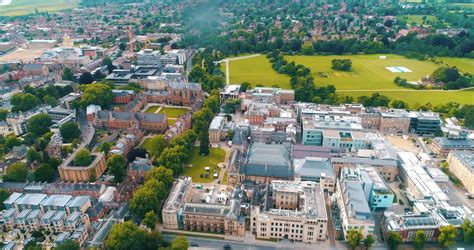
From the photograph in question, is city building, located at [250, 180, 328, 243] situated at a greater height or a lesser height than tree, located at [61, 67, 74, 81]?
lesser

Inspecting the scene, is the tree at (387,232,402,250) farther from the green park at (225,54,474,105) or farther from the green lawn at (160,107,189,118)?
the green park at (225,54,474,105)

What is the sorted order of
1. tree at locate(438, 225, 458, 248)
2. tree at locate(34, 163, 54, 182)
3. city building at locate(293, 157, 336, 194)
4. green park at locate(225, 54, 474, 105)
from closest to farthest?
tree at locate(438, 225, 458, 248)
city building at locate(293, 157, 336, 194)
tree at locate(34, 163, 54, 182)
green park at locate(225, 54, 474, 105)

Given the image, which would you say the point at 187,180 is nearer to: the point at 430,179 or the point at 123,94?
the point at 430,179

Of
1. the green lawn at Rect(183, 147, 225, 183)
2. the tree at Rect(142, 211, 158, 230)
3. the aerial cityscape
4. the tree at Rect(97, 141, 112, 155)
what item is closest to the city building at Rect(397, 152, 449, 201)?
the aerial cityscape

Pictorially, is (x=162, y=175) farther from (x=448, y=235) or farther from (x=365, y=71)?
(x=365, y=71)

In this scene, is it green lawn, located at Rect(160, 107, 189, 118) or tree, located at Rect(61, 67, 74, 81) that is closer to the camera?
green lawn, located at Rect(160, 107, 189, 118)

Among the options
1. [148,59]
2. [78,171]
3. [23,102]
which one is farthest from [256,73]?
[78,171]

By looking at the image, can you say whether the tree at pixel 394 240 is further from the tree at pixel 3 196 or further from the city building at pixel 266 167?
the tree at pixel 3 196

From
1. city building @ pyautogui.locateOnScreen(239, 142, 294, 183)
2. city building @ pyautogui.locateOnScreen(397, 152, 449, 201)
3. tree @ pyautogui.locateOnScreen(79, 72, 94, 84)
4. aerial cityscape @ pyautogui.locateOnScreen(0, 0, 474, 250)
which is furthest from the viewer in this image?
tree @ pyautogui.locateOnScreen(79, 72, 94, 84)
